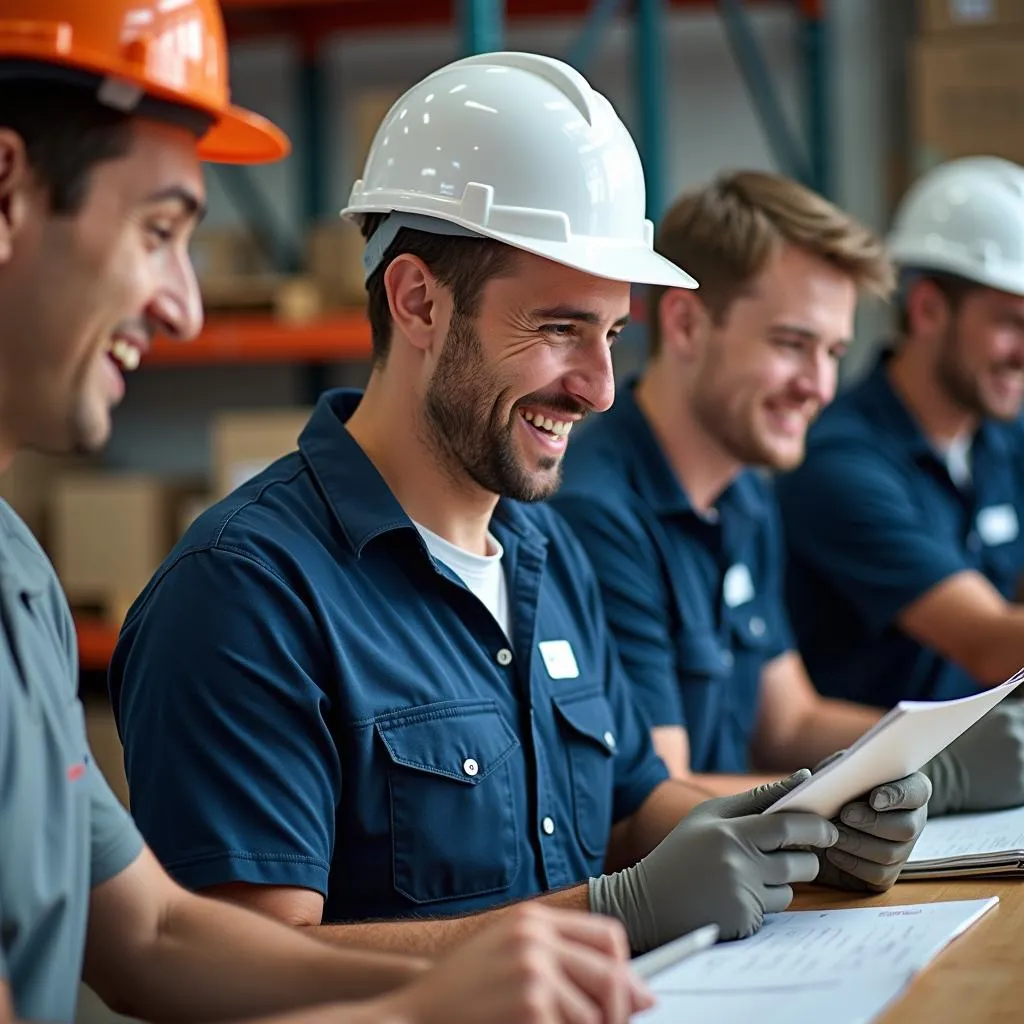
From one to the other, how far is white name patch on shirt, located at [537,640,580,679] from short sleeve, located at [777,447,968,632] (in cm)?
116

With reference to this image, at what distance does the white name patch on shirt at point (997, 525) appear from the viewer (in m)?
3.11

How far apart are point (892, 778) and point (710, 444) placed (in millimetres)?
979

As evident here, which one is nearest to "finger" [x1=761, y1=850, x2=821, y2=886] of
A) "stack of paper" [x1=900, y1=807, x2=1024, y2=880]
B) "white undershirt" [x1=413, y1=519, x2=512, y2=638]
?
"stack of paper" [x1=900, y1=807, x2=1024, y2=880]

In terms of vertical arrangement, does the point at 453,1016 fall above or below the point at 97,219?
below

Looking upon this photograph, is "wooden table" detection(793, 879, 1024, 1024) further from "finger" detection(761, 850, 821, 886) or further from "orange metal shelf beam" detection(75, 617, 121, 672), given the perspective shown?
"orange metal shelf beam" detection(75, 617, 121, 672)

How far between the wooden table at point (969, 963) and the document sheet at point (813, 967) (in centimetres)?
1

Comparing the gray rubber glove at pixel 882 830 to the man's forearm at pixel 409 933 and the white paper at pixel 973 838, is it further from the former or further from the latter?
the man's forearm at pixel 409 933

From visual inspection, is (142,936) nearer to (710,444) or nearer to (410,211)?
(410,211)

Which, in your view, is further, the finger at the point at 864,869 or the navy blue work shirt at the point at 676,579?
the navy blue work shirt at the point at 676,579

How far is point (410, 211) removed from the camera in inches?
64.1

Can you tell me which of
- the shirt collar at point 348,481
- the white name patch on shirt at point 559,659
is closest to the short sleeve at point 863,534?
the white name patch on shirt at point 559,659

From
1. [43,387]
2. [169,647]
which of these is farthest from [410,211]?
[43,387]

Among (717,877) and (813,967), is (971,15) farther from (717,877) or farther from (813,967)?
(813,967)

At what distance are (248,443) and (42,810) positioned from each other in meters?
2.71
